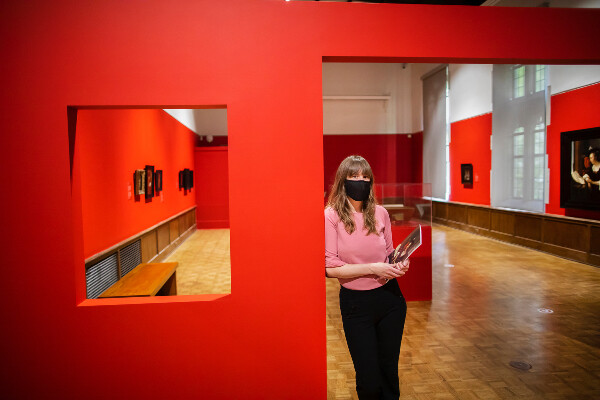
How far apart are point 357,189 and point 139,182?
536 cm

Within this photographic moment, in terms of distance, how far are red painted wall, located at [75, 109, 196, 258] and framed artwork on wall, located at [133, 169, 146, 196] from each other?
0.10 metres

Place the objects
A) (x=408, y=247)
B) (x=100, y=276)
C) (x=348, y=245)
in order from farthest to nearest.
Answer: (x=100, y=276) < (x=348, y=245) < (x=408, y=247)

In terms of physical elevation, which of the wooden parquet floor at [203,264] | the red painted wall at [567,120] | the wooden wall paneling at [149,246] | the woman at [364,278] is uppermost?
the red painted wall at [567,120]

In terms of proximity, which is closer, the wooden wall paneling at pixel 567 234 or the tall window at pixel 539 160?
the wooden wall paneling at pixel 567 234

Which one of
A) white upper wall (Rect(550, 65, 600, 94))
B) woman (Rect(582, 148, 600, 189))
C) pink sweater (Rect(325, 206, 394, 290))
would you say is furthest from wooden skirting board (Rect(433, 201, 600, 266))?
pink sweater (Rect(325, 206, 394, 290))

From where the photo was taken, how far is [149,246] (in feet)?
24.2

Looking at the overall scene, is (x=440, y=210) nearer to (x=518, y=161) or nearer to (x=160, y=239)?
(x=518, y=161)

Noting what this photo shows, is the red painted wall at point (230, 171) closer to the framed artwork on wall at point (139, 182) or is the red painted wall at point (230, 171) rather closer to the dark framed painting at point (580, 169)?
the framed artwork on wall at point (139, 182)

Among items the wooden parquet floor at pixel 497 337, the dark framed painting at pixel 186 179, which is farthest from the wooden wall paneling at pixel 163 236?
the wooden parquet floor at pixel 497 337

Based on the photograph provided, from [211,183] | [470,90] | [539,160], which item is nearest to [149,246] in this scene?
[211,183]

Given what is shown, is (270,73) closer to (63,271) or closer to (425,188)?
(63,271)

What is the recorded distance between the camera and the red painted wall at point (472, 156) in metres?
11.2

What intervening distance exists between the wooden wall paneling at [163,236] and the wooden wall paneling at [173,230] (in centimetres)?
24

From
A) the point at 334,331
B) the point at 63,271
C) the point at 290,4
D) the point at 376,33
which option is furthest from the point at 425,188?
the point at 63,271
